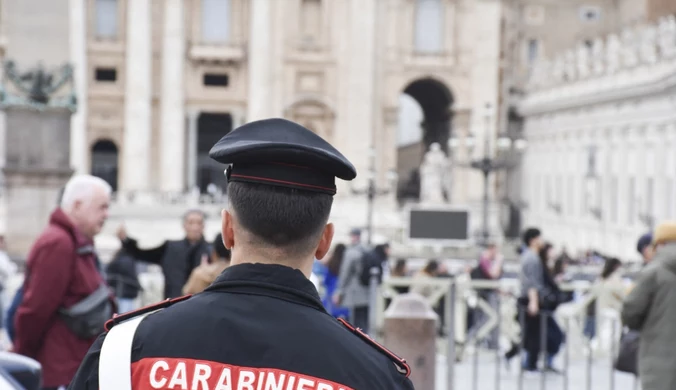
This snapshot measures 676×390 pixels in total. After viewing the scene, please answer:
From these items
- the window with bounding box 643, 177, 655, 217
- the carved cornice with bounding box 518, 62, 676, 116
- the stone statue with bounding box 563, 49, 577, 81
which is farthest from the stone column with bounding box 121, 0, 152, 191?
the window with bounding box 643, 177, 655, 217

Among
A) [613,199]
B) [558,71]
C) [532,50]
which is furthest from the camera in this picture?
[532,50]

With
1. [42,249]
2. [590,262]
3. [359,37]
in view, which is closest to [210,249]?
[42,249]

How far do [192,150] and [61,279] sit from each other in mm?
42257

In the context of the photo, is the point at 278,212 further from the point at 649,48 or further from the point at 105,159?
the point at 105,159

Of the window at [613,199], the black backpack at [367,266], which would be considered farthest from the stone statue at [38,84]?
the window at [613,199]

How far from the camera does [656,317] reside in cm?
600

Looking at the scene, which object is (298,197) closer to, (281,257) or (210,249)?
(281,257)

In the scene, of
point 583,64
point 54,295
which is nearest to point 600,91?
point 583,64

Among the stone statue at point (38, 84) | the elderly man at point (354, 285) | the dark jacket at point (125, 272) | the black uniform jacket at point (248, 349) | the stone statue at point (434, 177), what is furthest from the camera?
the stone statue at point (434, 177)

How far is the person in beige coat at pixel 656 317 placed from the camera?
19.4ft

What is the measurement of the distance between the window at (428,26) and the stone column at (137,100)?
11612mm

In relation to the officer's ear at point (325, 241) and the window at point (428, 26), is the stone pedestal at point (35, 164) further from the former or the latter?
the window at point (428, 26)

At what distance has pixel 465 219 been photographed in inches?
1264

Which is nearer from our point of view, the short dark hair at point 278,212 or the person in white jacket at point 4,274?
the short dark hair at point 278,212
